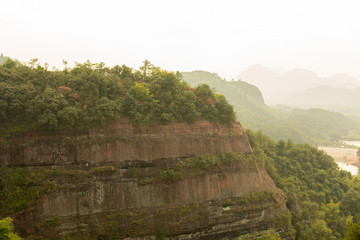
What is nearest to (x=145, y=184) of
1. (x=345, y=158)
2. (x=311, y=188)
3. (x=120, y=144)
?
(x=120, y=144)

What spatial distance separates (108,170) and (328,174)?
33.3 m

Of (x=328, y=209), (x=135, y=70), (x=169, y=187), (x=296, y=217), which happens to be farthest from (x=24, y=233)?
(x=328, y=209)

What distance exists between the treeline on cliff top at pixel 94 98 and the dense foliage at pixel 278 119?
6247 cm

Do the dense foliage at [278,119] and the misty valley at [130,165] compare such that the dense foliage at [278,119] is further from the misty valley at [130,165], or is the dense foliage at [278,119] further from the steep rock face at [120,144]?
the steep rock face at [120,144]

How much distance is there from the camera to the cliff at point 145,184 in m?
17.5

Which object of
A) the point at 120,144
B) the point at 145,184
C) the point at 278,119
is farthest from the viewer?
the point at 278,119

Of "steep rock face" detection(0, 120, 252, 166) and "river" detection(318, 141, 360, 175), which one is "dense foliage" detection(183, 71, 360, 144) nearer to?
"river" detection(318, 141, 360, 175)

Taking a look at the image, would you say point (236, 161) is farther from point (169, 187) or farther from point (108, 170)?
point (108, 170)

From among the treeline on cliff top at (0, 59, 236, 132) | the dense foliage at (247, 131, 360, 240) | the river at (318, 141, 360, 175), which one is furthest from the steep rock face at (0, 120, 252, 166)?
the river at (318, 141, 360, 175)

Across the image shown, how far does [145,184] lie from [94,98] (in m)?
8.15

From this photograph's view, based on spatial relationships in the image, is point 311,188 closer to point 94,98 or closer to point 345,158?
point 94,98

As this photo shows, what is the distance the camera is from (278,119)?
348 ft

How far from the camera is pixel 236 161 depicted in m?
24.4

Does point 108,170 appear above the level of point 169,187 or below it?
above
